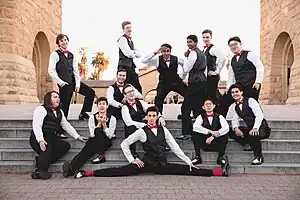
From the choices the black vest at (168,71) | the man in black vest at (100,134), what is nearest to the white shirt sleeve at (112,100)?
the man in black vest at (100,134)

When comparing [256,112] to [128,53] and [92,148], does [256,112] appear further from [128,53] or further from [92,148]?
[92,148]

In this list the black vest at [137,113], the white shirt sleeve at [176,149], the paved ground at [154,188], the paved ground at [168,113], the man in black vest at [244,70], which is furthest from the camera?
the paved ground at [168,113]

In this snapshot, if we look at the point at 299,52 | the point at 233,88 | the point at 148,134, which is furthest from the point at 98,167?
the point at 299,52

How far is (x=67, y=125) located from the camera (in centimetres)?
600

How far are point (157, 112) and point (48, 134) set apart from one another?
5.56ft

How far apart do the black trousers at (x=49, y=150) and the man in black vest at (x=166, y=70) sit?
1963 mm

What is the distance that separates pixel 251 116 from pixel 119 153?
2231mm

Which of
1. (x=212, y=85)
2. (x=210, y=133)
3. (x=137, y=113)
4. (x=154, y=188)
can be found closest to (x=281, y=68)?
(x=212, y=85)

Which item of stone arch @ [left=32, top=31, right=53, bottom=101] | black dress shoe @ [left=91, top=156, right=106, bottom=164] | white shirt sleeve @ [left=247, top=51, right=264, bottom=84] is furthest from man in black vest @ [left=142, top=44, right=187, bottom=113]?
stone arch @ [left=32, top=31, right=53, bottom=101]

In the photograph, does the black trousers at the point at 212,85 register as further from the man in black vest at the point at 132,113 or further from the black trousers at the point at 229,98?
the man in black vest at the point at 132,113

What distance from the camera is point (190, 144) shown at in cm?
638

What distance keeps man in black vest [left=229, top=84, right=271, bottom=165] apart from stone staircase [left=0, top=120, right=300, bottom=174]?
0.18m

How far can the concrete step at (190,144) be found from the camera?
6266 mm

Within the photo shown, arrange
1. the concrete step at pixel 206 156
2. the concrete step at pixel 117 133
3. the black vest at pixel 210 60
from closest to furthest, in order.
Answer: the concrete step at pixel 206 156 < the concrete step at pixel 117 133 < the black vest at pixel 210 60
